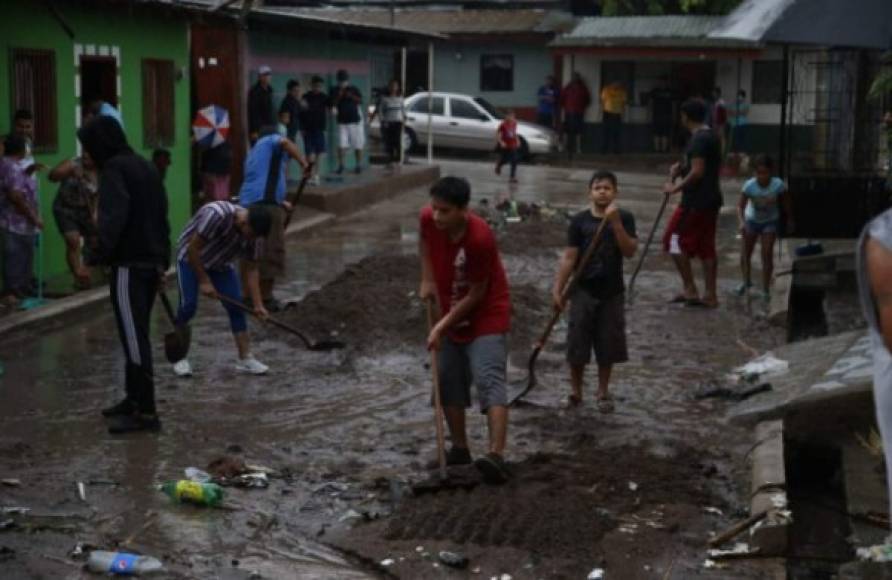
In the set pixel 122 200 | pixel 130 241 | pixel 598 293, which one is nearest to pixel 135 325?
pixel 130 241

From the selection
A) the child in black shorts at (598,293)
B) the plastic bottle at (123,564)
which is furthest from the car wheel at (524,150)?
the plastic bottle at (123,564)

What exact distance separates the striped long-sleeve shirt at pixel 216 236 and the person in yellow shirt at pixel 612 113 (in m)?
25.9

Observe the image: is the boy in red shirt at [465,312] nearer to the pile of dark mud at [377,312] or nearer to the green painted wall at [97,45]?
the pile of dark mud at [377,312]

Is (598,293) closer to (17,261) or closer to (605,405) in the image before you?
(605,405)

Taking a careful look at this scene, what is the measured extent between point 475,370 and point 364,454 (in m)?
1.15

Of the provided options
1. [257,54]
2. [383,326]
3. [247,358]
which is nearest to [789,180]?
[383,326]

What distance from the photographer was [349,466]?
26.3 feet

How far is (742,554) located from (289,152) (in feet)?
23.0

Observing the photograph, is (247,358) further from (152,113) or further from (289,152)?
(152,113)

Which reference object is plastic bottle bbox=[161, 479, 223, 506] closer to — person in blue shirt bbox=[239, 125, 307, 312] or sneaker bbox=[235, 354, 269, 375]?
sneaker bbox=[235, 354, 269, 375]

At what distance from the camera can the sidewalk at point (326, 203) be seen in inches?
464

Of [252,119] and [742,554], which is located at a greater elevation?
[252,119]

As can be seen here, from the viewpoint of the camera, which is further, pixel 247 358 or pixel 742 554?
pixel 247 358

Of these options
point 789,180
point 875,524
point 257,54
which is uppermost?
point 257,54
